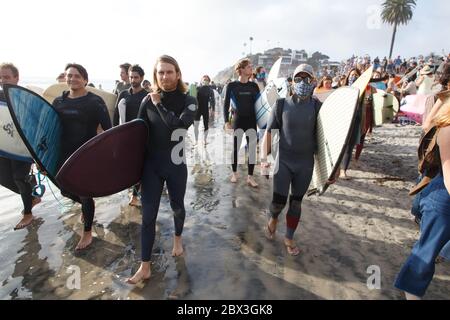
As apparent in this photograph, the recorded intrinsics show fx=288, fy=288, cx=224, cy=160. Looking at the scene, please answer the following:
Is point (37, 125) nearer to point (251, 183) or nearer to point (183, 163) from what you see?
point (183, 163)

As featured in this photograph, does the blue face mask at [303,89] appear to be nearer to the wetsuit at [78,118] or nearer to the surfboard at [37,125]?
the wetsuit at [78,118]

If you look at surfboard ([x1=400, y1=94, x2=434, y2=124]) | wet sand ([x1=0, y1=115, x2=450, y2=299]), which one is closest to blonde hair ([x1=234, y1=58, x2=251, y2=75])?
wet sand ([x1=0, y1=115, x2=450, y2=299])

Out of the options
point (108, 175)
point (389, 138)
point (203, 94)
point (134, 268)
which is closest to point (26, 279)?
point (134, 268)

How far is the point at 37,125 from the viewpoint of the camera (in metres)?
3.05

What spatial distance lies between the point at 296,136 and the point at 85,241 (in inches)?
105

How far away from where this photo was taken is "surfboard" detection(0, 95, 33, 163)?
359 centimetres

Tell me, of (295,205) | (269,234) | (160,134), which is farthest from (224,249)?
(160,134)

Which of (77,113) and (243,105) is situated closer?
(77,113)

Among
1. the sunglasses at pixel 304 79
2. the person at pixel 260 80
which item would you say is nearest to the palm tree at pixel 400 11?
the person at pixel 260 80

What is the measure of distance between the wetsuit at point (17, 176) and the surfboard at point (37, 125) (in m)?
0.95

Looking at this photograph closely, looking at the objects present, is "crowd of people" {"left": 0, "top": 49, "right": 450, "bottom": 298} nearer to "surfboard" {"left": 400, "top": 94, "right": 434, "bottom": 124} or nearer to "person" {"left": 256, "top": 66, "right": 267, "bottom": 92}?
"person" {"left": 256, "top": 66, "right": 267, "bottom": 92}

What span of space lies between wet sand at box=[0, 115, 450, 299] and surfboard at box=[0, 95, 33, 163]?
0.99m

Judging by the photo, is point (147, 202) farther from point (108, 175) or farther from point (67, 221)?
point (67, 221)

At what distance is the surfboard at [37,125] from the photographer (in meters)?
2.92
